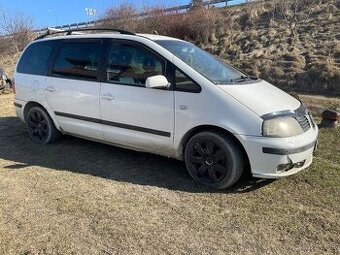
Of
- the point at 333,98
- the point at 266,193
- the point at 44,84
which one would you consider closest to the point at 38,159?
the point at 44,84

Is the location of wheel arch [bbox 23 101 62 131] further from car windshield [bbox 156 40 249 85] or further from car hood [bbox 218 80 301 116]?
car hood [bbox 218 80 301 116]

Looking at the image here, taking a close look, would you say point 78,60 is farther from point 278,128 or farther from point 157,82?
point 278,128

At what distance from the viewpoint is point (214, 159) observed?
4832 millimetres

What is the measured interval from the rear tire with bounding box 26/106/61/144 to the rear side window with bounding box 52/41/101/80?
0.73 m

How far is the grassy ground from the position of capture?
3709 millimetres

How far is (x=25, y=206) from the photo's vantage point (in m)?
4.48

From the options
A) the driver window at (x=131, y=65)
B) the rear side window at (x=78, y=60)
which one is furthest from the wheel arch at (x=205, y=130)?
the rear side window at (x=78, y=60)

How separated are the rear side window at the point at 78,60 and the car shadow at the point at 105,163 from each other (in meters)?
1.11

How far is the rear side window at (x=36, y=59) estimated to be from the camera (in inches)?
256

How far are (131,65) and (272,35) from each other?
14934 mm

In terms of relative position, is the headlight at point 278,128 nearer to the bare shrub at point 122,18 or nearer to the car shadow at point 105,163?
the car shadow at point 105,163

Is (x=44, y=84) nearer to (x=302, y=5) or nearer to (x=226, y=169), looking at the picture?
(x=226, y=169)

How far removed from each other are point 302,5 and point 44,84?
1783 centimetres

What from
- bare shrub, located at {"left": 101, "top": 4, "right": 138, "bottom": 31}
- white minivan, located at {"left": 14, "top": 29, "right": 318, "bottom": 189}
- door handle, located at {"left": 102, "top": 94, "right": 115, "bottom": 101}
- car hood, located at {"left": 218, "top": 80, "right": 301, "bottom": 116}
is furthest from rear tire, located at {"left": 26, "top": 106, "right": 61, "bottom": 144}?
bare shrub, located at {"left": 101, "top": 4, "right": 138, "bottom": 31}
